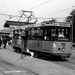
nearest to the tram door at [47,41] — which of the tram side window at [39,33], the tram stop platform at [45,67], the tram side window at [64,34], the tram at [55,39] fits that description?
the tram at [55,39]

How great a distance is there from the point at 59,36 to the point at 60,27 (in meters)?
0.72

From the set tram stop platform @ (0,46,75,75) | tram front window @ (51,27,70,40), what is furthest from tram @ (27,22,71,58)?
tram stop platform @ (0,46,75,75)

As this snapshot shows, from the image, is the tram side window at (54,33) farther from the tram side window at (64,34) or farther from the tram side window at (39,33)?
the tram side window at (39,33)

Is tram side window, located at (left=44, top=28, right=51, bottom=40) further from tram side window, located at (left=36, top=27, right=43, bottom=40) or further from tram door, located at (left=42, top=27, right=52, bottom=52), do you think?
tram side window, located at (left=36, top=27, right=43, bottom=40)

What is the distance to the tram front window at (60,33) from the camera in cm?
1394

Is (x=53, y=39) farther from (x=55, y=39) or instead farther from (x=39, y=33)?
(x=39, y=33)

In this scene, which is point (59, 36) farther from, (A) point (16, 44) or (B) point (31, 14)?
(B) point (31, 14)

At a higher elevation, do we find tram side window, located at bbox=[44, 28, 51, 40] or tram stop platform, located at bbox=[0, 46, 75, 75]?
tram side window, located at bbox=[44, 28, 51, 40]

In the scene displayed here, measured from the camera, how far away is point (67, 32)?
1443cm

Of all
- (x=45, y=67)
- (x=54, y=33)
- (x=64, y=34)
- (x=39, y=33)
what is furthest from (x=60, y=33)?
(x=45, y=67)

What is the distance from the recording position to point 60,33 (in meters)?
14.1

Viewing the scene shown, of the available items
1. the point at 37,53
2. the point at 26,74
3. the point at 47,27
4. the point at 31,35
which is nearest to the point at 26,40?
the point at 31,35

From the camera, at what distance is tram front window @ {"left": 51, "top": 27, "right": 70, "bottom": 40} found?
45.7 feet

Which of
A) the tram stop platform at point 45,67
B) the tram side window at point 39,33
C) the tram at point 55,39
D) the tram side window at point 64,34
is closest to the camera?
the tram stop platform at point 45,67
